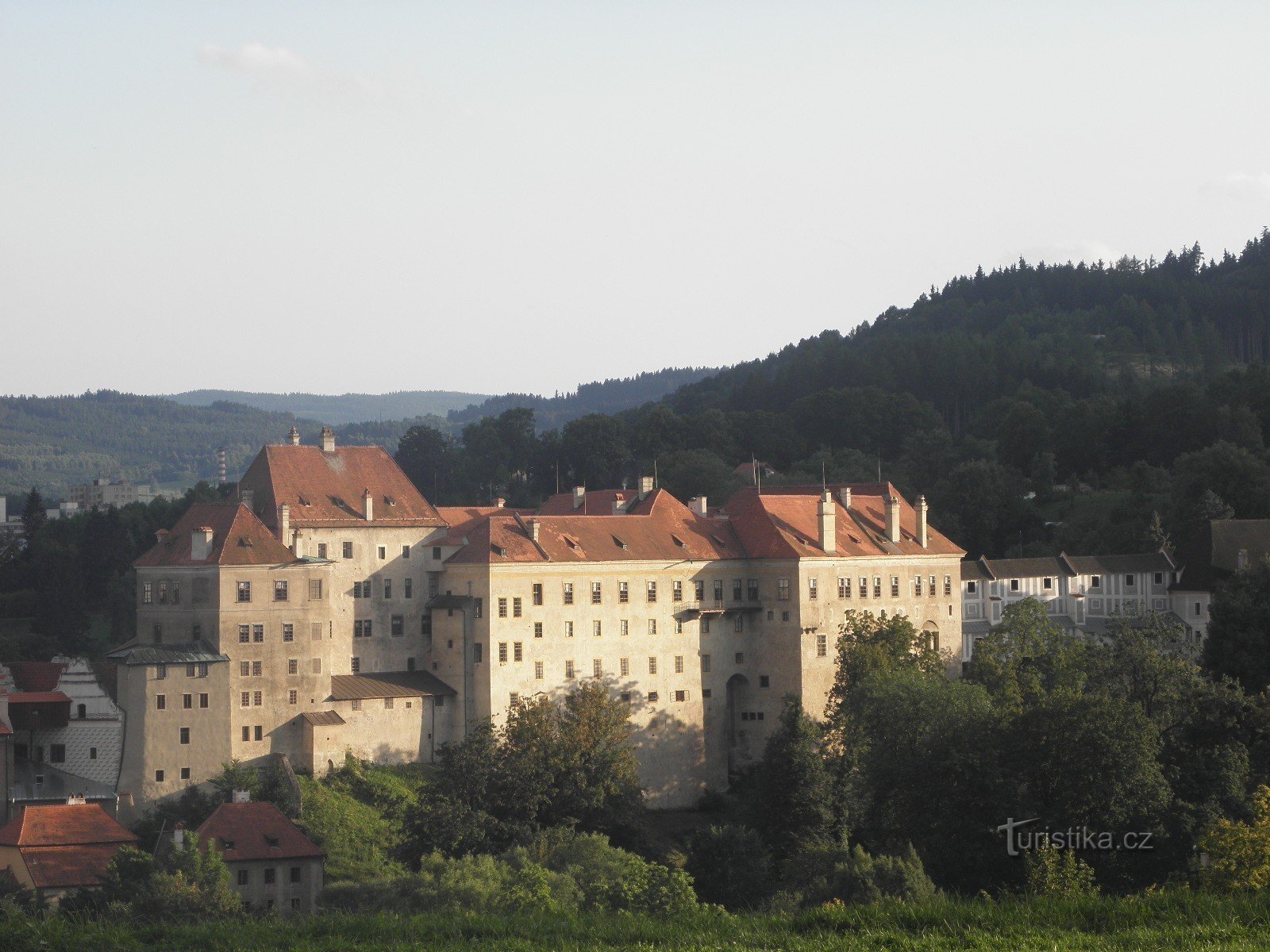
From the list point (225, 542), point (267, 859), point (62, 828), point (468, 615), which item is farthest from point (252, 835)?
point (468, 615)

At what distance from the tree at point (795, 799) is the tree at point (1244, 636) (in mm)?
19645

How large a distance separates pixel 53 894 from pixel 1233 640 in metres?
52.9

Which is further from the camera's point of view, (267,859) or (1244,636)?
(1244,636)

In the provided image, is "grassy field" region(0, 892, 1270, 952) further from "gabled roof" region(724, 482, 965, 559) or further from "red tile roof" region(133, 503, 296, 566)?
"gabled roof" region(724, 482, 965, 559)

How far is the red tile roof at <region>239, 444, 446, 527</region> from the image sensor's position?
81312mm

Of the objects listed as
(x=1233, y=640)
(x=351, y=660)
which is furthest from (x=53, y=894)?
(x=1233, y=640)

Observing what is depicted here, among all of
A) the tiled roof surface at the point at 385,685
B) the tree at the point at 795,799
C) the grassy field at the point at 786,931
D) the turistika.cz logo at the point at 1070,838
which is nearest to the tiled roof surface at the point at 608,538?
the tiled roof surface at the point at 385,685

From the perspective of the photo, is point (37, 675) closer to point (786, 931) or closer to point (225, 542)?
point (225, 542)

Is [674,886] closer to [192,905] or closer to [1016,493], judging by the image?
[192,905]

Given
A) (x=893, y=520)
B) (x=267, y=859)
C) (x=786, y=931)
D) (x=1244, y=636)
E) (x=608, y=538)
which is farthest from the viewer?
(x=893, y=520)

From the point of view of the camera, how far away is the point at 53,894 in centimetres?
6322

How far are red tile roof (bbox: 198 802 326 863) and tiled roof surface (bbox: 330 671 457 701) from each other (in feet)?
31.0

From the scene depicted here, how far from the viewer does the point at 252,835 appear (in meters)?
66.2

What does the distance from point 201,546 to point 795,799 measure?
27.3m
